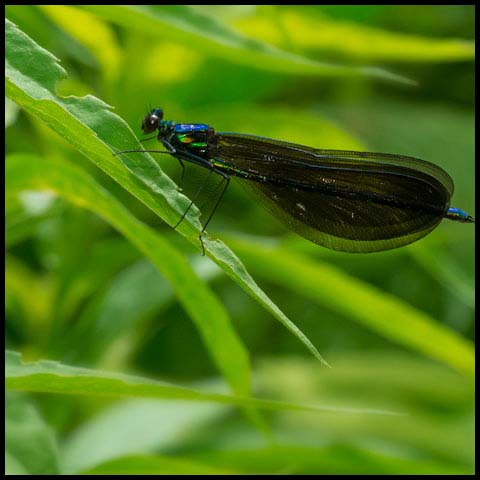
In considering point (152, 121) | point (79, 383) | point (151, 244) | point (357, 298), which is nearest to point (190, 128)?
point (152, 121)

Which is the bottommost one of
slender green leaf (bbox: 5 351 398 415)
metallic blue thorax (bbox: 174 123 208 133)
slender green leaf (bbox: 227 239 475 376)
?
slender green leaf (bbox: 5 351 398 415)

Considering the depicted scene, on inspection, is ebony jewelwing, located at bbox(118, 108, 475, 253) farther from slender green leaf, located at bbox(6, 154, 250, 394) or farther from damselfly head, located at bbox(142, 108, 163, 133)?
slender green leaf, located at bbox(6, 154, 250, 394)

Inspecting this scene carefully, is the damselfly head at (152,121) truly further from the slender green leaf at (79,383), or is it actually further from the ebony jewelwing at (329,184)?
the slender green leaf at (79,383)

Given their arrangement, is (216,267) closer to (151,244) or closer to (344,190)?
(344,190)

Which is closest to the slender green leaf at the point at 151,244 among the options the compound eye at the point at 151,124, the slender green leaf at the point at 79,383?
the slender green leaf at the point at 79,383

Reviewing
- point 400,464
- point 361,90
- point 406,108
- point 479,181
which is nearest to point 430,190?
point 400,464

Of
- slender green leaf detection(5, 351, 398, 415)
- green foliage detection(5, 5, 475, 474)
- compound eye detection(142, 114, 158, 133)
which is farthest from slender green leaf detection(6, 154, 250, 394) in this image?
compound eye detection(142, 114, 158, 133)

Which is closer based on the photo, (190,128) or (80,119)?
(80,119)
